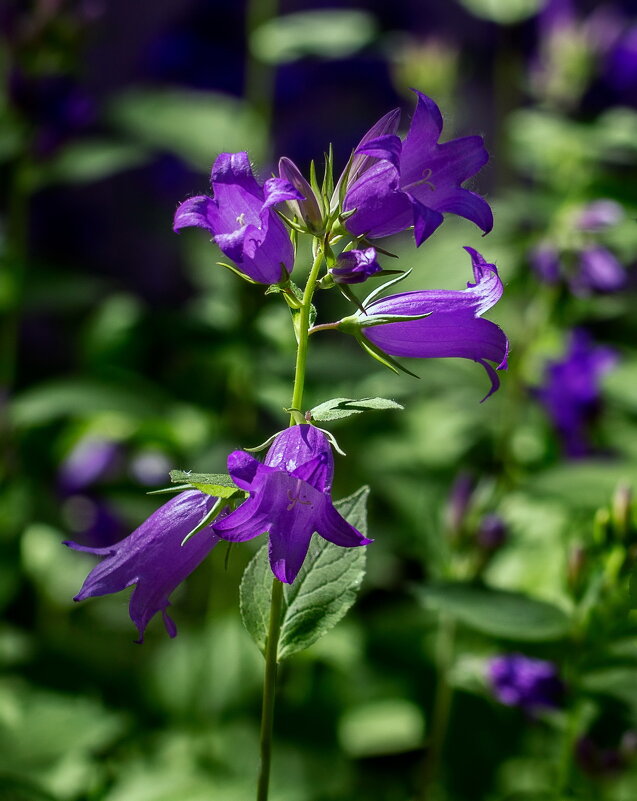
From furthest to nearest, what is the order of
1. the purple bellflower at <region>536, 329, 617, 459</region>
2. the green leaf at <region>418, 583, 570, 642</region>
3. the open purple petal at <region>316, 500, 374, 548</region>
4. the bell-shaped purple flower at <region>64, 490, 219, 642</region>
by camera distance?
the purple bellflower at <region>536, 329, 617, 459</region>, the green leaf at <region>418, 583, 570, 642</region>, the bell-shaped purple flower at <region>64, 490, 219, 642</region>, the open purple petal at <region>316, 500, 374, 548</region>

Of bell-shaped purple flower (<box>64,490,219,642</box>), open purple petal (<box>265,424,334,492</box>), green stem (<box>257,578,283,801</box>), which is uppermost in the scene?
open purple petal (<box>265,424,334,492</box>)

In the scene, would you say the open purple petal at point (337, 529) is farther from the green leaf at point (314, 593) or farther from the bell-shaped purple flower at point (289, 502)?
the green leaf at point (314, 593)

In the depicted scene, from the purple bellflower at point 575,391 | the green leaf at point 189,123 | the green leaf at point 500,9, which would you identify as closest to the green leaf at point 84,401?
the green leaf at point 189,123

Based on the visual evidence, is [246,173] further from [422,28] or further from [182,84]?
[422,28]

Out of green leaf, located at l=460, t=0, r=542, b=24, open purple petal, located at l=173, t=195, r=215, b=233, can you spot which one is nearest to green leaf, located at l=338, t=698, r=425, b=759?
open purple petal, located at l=173, t=195, r=215, b=233

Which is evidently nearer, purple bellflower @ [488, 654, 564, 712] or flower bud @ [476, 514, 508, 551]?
purple bellflower @ [488, 654, 564, 712]

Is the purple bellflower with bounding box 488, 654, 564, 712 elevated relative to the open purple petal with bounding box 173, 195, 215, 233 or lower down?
lower down

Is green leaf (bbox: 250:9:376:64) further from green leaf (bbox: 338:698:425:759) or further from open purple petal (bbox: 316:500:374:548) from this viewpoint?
open purple petal (bbox: 316:500:374:548)
